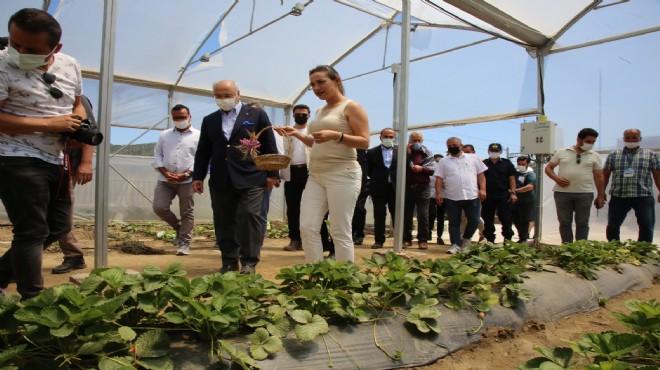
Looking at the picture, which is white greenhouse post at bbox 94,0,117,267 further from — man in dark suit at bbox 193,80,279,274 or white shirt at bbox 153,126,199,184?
white shirt at bbox 153,126,199,184

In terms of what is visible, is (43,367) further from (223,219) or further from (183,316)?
(223,219)

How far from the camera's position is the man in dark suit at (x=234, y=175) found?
3.72m

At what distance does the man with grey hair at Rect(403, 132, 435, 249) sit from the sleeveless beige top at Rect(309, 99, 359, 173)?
3777 mm

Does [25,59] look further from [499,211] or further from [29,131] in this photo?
[499,211]

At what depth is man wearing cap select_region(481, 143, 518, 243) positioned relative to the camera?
23.0ft

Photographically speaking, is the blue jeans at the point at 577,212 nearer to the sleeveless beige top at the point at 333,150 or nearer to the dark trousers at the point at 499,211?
the dark trousers at the point at 499,211

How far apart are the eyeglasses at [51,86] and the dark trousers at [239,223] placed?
1.59 metres

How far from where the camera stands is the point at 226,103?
384cm

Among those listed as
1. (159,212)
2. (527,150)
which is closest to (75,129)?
(159,212)

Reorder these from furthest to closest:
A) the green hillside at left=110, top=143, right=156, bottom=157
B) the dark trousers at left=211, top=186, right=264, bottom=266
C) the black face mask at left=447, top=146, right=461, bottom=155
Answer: the green hillside at left=110, top=143, right=156, bottom=157 → the black face mask at left=447, top=146, right=461, bottom=155 → the dark trousers at left=211, top=186, right=264, bottom=266

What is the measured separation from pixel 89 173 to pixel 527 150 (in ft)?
19.6

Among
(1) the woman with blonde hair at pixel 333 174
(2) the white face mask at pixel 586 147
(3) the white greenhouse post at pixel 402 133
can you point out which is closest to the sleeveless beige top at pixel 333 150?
(1) the woman with blonde hair at pixel 333 174

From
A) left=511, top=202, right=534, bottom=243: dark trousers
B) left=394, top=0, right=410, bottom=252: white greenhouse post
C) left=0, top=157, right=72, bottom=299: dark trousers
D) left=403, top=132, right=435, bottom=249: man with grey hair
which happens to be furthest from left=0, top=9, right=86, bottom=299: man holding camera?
left=511, top=202, right=534, bottom=243: dark trousers

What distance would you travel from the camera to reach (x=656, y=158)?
5.79 meters
